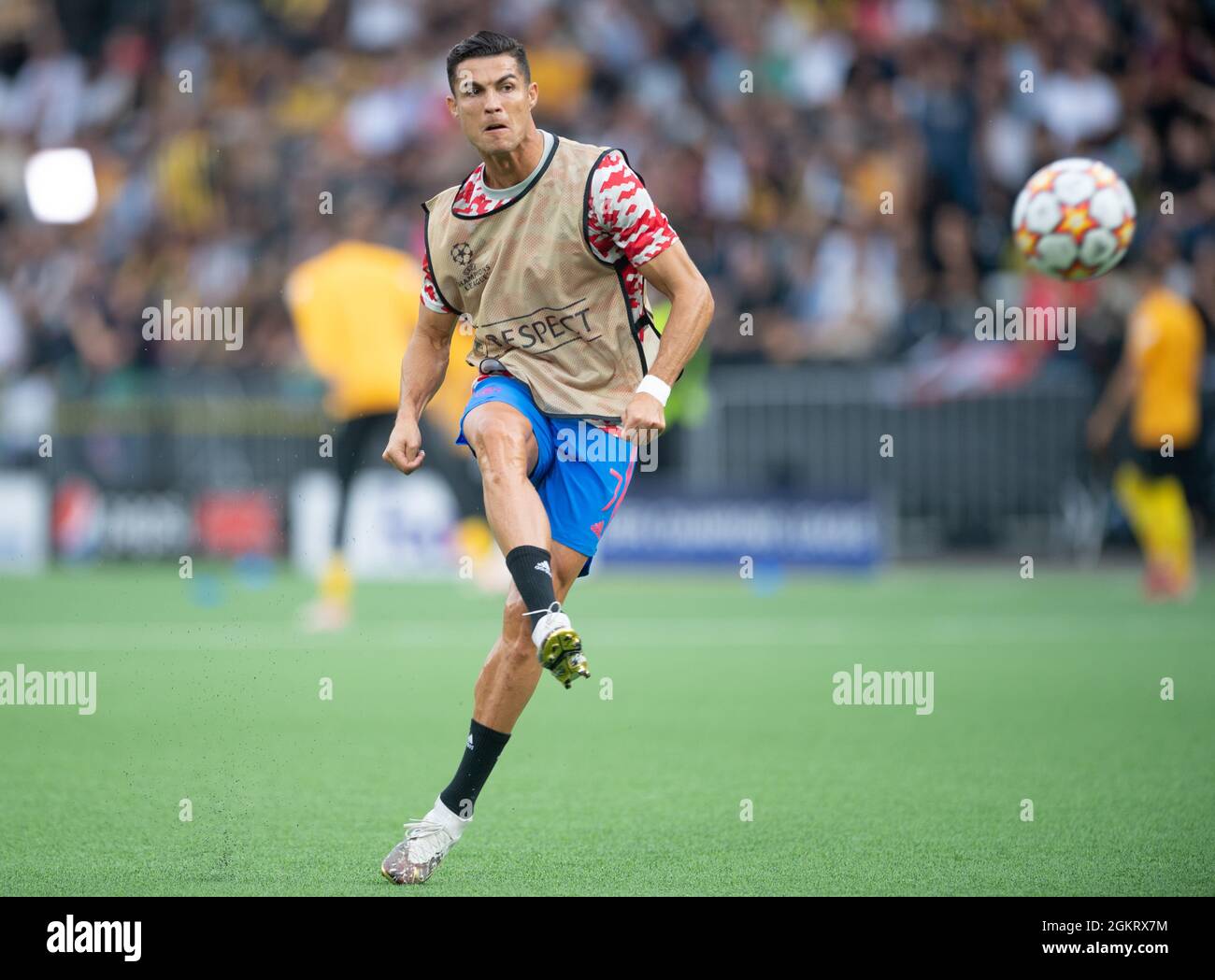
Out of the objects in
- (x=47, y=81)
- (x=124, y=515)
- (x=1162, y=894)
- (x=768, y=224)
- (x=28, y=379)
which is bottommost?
(x=1162, y=894)

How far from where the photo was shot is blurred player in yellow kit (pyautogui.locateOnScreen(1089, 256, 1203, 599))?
1638 centimetres

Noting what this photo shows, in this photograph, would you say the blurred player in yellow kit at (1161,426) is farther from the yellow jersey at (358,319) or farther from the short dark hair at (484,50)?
the short dark hair at (484,50)

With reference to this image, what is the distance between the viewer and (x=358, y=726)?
1002 cm

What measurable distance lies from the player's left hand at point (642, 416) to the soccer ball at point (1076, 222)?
17.4 feet

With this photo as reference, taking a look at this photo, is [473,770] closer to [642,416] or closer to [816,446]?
[642,416]

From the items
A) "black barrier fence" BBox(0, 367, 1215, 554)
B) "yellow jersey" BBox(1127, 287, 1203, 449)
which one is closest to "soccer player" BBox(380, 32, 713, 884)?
"yellow jersey" BBox(1127, 287, 1203, 449)

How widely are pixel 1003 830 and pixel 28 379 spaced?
1535 centimetres

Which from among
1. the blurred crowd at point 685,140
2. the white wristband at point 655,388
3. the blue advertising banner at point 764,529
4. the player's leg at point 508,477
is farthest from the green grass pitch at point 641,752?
the blurred crowd at point 685,140

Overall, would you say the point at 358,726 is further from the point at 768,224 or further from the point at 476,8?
the point at 476,8

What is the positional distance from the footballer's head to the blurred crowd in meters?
12.0

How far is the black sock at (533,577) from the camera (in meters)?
6.01

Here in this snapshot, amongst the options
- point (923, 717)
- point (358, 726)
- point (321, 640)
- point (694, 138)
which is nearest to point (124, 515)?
point (321, 640)

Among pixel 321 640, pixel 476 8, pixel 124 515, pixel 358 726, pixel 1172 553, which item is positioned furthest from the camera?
pixel 476 8

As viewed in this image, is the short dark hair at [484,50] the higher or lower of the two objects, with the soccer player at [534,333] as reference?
higher
